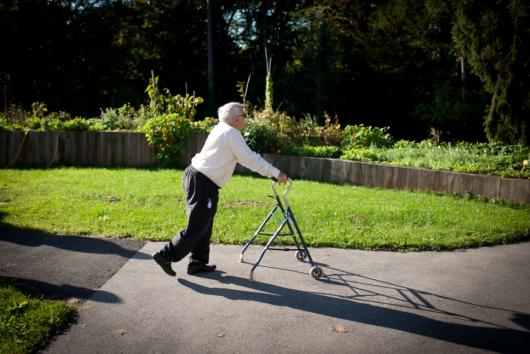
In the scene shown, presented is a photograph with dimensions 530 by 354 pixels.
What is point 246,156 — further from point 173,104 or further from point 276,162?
point 173,104

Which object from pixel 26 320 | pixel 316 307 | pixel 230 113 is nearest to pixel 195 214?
pixel 230 113

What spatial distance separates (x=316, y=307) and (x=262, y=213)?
11.3ft

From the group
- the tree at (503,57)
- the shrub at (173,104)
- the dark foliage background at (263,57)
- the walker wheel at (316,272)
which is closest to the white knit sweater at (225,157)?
the walker wheel at (316,272)

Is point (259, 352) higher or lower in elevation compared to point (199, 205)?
lower

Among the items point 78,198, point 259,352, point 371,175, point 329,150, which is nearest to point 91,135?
point 78,198

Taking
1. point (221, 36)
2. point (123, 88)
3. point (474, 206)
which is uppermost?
point (221, 36)

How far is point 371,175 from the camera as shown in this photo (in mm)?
10844

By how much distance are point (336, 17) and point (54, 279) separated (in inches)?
958

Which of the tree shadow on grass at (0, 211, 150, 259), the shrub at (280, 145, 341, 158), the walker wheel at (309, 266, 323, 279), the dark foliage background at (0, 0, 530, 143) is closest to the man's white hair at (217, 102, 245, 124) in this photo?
the walker wheel at (309, 266, 323, 279)

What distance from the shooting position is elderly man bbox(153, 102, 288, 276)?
5.13 meters

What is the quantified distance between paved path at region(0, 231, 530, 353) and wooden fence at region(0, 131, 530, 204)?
360 cm

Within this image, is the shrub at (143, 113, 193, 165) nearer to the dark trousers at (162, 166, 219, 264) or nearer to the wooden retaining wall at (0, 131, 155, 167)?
the wooden retaining wall at (0, 131, 155, 167)

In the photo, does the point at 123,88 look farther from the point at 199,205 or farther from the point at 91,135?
the point at 199,205

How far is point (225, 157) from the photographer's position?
5.19m
